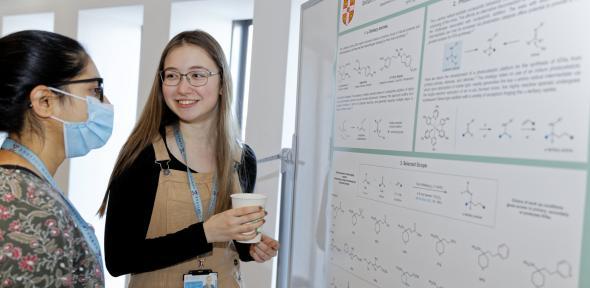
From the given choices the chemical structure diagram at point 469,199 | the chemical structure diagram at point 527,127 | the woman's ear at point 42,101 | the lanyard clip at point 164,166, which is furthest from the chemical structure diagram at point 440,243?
the woman's ear at point 42,101

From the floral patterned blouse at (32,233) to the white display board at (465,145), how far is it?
88 centimetres

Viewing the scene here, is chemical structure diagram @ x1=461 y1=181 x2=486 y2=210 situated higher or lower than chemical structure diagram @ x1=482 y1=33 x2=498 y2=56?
lower

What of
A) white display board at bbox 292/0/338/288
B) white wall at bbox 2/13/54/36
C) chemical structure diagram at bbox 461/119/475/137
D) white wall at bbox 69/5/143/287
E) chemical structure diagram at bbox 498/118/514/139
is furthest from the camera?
white wall at bbox 2/13/54/36

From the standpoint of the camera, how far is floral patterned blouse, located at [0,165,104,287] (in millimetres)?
941

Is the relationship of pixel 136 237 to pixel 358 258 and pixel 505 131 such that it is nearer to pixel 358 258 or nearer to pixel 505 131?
pixel 358 258

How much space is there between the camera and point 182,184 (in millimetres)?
1663

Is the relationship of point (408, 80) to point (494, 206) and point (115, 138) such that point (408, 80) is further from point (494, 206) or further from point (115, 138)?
point (115, 138)

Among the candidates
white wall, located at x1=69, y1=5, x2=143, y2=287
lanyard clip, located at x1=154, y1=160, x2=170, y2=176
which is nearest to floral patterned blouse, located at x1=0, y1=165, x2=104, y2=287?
lanyard clip, located at x1=154, y1=160, x2=170, y2=176

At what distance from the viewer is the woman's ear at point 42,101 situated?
1.12 meters

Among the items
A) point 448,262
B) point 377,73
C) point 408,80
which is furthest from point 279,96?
point 448,262

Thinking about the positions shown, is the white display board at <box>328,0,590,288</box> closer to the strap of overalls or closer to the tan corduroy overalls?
the tan corduroy overalls

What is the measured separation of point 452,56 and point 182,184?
1.01 metres

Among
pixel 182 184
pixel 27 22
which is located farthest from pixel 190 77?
pixel 27 22

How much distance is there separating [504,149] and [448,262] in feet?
1.08
